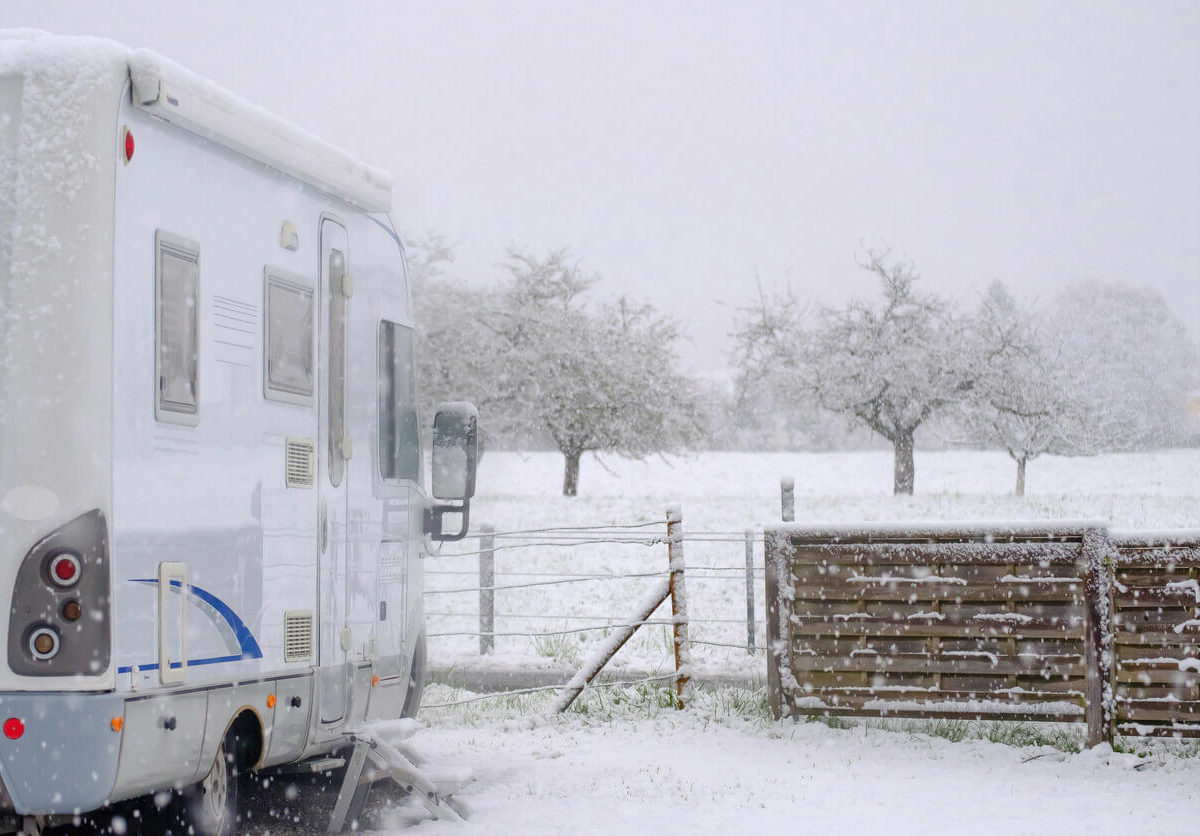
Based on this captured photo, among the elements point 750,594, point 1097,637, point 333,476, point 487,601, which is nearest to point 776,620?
point 1097,637

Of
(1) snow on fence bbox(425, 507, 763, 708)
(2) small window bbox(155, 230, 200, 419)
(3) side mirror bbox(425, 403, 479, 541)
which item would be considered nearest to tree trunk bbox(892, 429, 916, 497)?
(1) snow on fence bbox(425, 507, 763, 708)

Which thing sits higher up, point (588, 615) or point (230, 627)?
point (230, 627)

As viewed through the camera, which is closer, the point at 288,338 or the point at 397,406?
the point at 288,338

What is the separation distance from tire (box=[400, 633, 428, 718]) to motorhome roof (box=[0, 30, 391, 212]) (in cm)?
235

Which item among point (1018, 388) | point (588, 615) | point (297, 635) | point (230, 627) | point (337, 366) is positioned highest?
point (1018, 388)

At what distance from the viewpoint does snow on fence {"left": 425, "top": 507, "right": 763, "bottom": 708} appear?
9625 millimetres

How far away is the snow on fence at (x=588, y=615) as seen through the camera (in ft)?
31.6

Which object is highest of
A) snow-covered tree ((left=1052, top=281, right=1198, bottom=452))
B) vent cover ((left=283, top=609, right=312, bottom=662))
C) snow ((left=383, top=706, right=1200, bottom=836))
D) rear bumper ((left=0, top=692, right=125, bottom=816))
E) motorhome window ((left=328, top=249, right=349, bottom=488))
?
snow-covered tree ((left=1052, top=281, right=1198, bottom=452))

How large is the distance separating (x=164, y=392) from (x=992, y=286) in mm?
75512

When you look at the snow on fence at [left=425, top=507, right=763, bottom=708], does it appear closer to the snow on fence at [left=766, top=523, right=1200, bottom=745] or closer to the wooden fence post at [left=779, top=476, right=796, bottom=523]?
the wooden fence post at [left=779, top=476, right=796, bottom=523]

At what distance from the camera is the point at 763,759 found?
26.2 feet

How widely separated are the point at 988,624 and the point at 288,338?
4681 millimetres

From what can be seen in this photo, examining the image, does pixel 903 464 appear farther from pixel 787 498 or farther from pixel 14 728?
pixel 14 728

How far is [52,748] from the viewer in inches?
175
